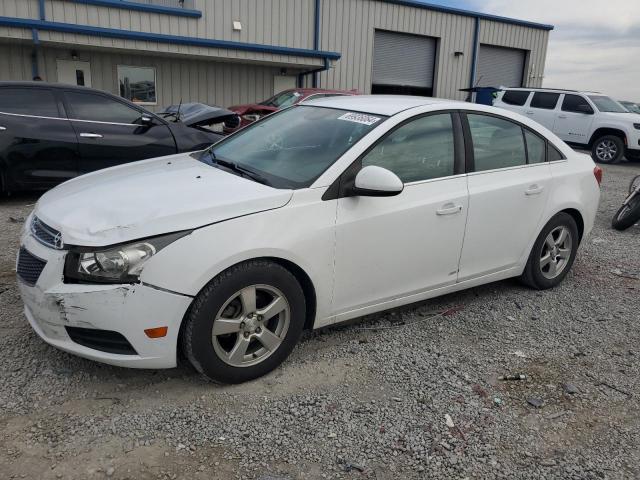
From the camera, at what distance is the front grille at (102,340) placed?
2.76 m

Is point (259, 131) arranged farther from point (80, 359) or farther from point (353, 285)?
point (80, 359)

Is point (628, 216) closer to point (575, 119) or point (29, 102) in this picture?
point (29, 102)

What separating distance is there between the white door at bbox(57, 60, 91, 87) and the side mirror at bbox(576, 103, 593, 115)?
13128 millimetres

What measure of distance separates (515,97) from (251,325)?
15176 millimetres

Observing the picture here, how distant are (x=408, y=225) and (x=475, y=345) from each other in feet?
3.13

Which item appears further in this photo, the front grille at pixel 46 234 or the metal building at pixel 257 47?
the metal building at pixel 257 47

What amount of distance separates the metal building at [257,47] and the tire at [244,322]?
1229 centimetres

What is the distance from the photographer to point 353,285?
11.1 ft

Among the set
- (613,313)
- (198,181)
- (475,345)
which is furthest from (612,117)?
(198,181)

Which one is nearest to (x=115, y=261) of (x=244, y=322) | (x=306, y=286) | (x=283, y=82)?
(x=244, y=322)

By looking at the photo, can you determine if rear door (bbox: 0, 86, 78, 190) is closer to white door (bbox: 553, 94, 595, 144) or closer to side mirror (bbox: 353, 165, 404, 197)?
side mirror (bbox: 353, 165, 404, 197)

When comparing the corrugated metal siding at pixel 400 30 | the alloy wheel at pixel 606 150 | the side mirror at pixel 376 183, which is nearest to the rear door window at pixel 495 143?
the side mirror at pixel 376 183

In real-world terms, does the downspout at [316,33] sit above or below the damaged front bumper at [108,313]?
above

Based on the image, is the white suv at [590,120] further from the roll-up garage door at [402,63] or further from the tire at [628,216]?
the tire at [628,216]
